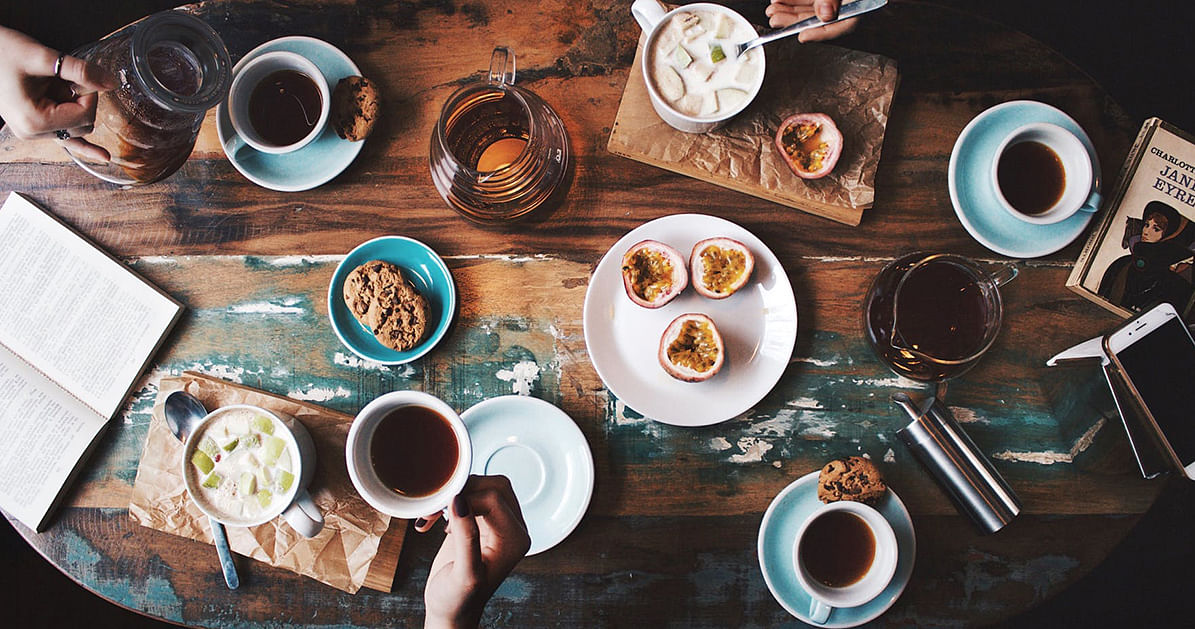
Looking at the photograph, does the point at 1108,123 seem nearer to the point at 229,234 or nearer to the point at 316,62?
the point at 316,62

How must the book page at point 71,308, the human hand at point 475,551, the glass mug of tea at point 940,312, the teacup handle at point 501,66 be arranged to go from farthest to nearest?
1. the book page at point 71,308
2. the glass mug of tea at point 940,312
3. the teacup handle at point 501,66
4. the human hand at point 475,551

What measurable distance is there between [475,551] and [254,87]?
110 cm

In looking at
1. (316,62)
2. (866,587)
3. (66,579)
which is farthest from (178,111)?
(66,579)

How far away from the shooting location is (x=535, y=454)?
1.55m

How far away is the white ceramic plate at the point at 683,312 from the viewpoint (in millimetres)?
1519

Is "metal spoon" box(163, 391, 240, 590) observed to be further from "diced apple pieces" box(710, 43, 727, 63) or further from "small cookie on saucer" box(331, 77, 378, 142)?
"diced apple pieces" box(710, 43, 727, 63)

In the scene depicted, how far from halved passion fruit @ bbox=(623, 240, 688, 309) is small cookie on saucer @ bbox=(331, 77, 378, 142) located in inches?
24.9

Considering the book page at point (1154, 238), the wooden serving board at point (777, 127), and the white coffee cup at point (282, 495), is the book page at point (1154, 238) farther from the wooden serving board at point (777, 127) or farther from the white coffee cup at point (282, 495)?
the white coffee cup at point (282, 495)

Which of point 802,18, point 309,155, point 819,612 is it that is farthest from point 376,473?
point 802,18

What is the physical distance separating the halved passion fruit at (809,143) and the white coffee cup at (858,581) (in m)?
0.71

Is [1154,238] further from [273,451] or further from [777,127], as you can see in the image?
[273,451]

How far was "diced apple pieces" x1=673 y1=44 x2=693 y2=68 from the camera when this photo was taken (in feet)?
4.93

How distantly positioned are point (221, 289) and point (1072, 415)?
6.32ft

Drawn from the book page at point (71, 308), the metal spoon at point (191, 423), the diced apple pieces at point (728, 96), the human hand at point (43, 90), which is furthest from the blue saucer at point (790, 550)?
the human hand at point (43, 90)
